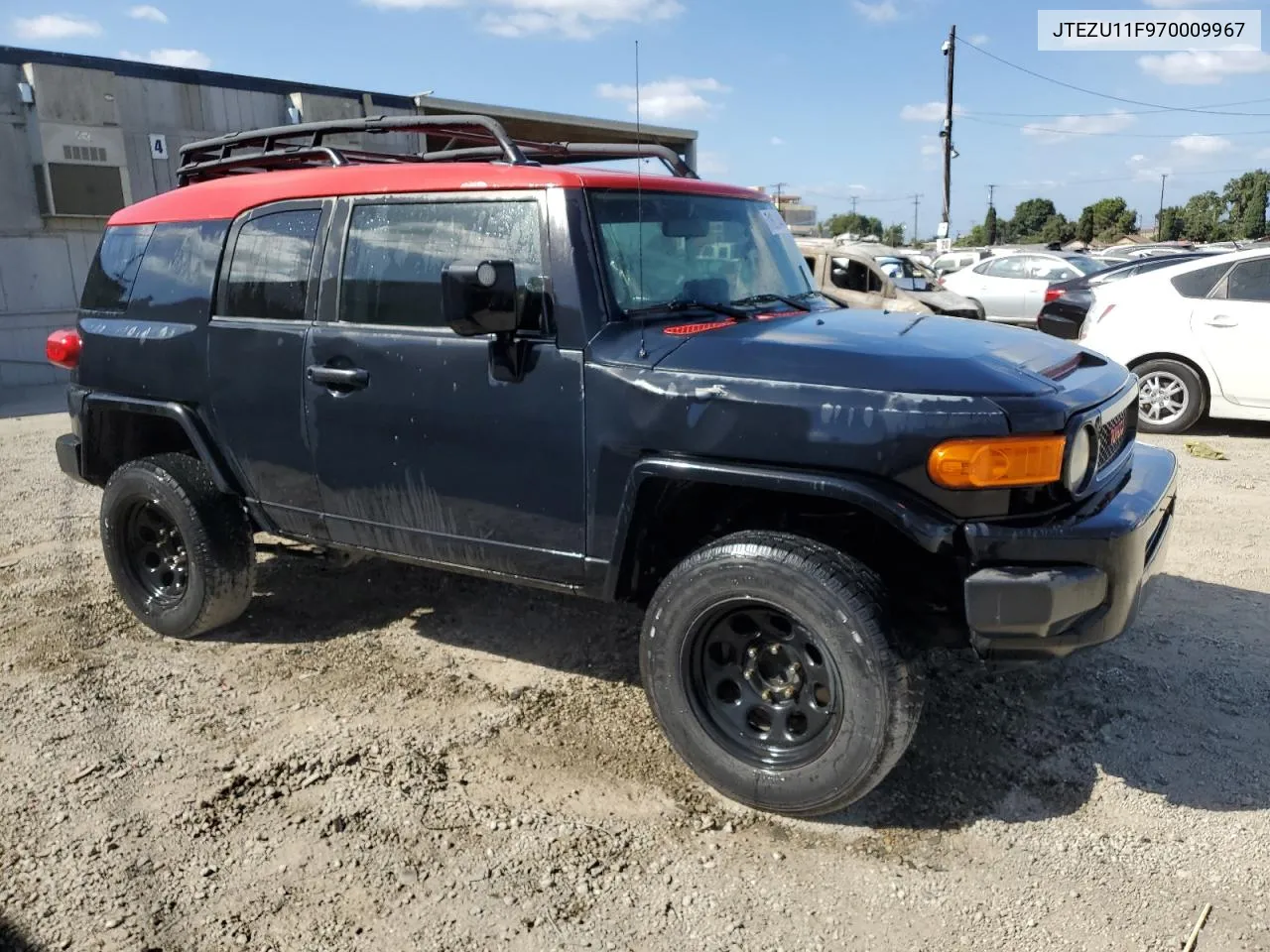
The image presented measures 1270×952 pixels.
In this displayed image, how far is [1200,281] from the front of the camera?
823 centimetres

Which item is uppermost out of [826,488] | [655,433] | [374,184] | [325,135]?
[325,135]

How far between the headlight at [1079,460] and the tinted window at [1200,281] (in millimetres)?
6361

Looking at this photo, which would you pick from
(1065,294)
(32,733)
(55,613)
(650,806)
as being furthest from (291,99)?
(650,806)

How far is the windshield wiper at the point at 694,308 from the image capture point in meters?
3.28

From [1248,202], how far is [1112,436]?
5861 cm

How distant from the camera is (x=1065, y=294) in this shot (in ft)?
32.3

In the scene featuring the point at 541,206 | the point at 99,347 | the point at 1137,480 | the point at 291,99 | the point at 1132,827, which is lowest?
the point at 1132,827

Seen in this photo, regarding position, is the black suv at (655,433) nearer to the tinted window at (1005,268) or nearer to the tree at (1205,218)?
the tinted window at (1005,268)

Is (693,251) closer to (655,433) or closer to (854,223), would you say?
(655,433)

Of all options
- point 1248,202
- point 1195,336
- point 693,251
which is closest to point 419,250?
point 693,251

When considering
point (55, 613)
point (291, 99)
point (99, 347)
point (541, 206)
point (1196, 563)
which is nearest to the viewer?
point (541, 206)

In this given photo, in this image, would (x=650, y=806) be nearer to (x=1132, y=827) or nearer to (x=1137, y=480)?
(x=1132, y=827)

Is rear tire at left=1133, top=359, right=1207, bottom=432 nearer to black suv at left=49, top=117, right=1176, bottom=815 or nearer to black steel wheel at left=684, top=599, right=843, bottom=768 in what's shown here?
black suv at left=49, top=117, right=1176, bottom=815

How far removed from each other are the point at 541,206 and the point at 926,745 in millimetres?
2222
